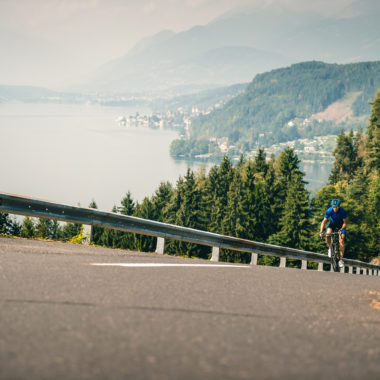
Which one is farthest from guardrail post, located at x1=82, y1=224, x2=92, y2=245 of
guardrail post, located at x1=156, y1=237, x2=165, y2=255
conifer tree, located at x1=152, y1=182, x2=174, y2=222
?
conifer tree, located at x1=152, y1=182, x2=174, y2=222

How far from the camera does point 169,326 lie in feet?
13.5

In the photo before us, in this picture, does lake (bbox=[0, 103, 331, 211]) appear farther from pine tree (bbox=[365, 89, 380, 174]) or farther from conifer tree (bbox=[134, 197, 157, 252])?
pine tree (bbox=[365, 89, 380, 174])

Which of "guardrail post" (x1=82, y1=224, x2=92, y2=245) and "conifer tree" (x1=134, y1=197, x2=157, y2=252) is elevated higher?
"guardrail post" (x1=82, y1=224, x2=92, y2=245)

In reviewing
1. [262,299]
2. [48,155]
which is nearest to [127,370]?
[262,299]

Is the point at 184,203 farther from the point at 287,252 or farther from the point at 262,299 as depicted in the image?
the point at 262,299

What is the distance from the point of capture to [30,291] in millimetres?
4926

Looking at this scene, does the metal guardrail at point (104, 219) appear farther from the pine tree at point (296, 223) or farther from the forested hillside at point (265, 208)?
Answer: the pine tree at point (296, 223)

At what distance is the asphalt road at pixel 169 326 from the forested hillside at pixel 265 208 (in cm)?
3862

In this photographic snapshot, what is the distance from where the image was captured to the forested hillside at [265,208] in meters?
49.1

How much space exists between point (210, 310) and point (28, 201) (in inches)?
211

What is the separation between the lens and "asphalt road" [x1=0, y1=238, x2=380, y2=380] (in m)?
3.19

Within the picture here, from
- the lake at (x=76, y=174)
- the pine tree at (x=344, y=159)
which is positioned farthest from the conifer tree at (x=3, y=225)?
the lake at (x=76, y=174)

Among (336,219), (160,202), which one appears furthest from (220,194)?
(336,219)

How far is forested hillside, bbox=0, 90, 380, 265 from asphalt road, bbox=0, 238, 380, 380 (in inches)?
1521
